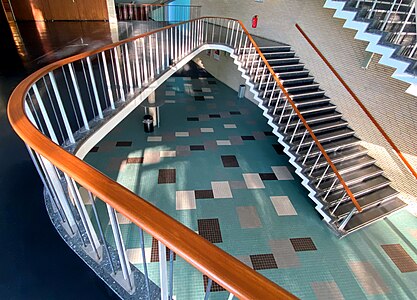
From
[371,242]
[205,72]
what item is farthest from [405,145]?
[205,72]

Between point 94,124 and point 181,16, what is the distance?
10529 millimetres

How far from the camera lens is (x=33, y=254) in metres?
1.27

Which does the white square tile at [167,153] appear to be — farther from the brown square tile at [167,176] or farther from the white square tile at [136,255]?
the white square tile at [136,255]

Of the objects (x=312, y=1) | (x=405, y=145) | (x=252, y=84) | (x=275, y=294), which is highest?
(x=312, y=1)

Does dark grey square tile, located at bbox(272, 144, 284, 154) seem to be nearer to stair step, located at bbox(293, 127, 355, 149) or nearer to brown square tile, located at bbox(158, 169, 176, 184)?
stair step, located at bbox(293, 127, 355, 149)

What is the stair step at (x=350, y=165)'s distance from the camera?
4.32m

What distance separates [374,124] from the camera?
445 cm

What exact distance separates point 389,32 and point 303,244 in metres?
3.36

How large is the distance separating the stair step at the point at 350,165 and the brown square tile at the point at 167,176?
2.74 m

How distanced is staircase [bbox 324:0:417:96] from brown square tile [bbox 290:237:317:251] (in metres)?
2.60

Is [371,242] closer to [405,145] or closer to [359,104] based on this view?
[405,145]

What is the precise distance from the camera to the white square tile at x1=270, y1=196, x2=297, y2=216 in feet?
13.5

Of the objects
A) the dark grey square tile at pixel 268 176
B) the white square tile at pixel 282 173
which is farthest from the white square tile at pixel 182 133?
the white square tile at pixel 282 173

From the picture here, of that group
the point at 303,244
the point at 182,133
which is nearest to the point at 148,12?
the point at 182,133
